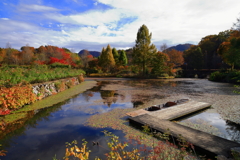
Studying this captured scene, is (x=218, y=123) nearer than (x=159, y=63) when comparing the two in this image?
Yes

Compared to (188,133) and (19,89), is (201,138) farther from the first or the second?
(19,89)

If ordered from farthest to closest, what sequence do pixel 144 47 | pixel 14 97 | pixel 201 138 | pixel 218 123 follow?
Answer: pixel 144 47
pixel 14 97
pixel 218 123
pixel 201 138

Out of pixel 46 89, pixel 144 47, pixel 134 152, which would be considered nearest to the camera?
pixel 134 152

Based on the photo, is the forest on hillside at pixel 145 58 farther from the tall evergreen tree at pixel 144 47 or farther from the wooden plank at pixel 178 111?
the wooden plank at pixel 178 111

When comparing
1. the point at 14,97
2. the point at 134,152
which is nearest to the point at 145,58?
the point at 14,97

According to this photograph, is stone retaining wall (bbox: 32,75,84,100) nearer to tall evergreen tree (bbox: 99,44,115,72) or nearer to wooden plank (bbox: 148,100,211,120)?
wooden plank (bbox: 148,100,211,120)

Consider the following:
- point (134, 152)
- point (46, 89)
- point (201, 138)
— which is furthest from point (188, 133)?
point (46, 89)

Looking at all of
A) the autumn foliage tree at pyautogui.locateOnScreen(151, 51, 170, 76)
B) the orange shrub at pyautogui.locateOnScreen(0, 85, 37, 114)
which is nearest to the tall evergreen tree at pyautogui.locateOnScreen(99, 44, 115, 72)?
the autumn foliage tree at pyautogui.locateOnScreen(151, 51, 170, 76)

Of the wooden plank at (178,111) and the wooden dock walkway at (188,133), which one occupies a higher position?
the wooden dock walkway at (188,133)

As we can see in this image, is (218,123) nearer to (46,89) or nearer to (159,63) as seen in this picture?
(46,89)

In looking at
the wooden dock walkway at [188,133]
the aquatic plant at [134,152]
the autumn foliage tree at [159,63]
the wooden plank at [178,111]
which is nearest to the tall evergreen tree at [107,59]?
the autumn foliage tree at [159,63]

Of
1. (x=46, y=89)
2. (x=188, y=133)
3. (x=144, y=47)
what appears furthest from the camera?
(x=144, y=47)

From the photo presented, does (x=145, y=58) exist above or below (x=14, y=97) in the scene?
above

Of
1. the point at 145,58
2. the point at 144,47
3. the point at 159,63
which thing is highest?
the point at 144,47
